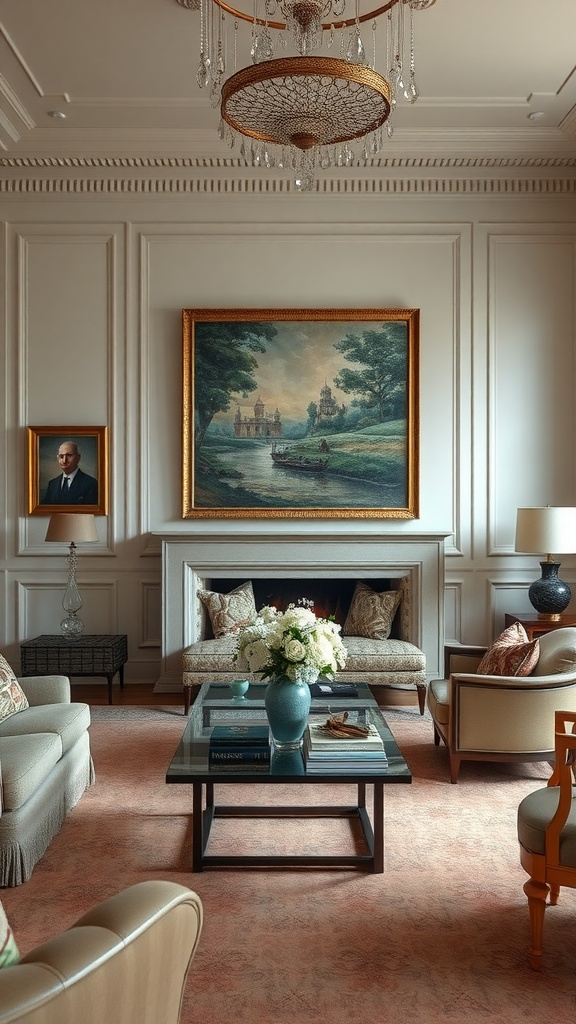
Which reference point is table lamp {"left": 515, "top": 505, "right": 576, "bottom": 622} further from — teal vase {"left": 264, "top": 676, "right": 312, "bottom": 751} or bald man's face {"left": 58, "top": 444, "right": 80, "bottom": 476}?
bald man's face {"left": 58, "top": 444, "right": 80, "bottom": 476}

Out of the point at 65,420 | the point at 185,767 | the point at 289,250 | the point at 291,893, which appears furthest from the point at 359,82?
the point at 65,420

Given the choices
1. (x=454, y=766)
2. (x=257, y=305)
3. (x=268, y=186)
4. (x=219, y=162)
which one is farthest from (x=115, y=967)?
(x=268, y=186)

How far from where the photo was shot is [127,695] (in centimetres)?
621

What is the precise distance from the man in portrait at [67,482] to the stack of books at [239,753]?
344 cm

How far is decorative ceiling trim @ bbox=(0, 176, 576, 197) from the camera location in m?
6.44

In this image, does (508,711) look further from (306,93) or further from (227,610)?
(306,93)

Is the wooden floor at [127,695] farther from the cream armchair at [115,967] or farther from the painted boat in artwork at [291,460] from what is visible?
the cream armchair at [115,967]

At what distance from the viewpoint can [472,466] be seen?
651 cm

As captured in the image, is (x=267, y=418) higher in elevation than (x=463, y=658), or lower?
higher

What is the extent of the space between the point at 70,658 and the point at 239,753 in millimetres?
2948

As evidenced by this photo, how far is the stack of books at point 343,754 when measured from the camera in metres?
3.25

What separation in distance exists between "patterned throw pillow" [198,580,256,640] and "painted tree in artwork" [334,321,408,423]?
Result: 1.69m

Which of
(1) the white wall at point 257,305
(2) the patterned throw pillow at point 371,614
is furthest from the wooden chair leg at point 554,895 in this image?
(1) the white wall at point 257,305

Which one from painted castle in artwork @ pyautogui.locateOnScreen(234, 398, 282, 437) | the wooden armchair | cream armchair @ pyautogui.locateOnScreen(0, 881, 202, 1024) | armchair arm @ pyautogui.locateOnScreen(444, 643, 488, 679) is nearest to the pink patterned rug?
the wooden armchair
